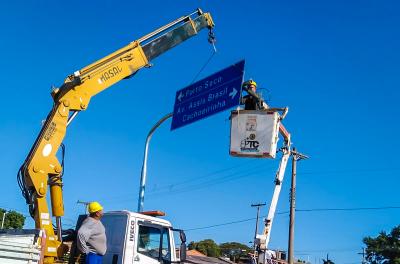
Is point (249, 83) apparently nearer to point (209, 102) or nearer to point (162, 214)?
point (209, 102)

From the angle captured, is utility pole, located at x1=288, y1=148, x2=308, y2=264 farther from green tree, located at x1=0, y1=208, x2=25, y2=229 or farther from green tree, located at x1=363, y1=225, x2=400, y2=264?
green tree, located at x1=0, y1=208, x2=25, y2=229

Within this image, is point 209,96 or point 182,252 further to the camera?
point 209,96

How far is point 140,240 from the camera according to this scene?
36.0 ft

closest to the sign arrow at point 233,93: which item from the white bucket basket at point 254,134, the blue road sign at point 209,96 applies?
the blue road sign at point 209,96

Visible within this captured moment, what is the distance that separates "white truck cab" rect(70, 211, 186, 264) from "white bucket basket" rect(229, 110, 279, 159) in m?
2.92

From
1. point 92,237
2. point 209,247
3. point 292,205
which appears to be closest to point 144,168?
point 92,237

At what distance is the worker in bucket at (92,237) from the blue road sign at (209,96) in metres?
4.74

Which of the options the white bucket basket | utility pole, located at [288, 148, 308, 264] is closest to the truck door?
the white bucket basket

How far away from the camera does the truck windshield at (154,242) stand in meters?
11.0

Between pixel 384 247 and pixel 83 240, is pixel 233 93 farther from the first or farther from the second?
pixel 384 247

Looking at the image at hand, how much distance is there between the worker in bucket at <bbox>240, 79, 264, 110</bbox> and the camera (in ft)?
45.1

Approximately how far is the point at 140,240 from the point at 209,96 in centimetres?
408

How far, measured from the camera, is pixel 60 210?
10.8 meters

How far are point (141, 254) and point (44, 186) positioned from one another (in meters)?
2.36
